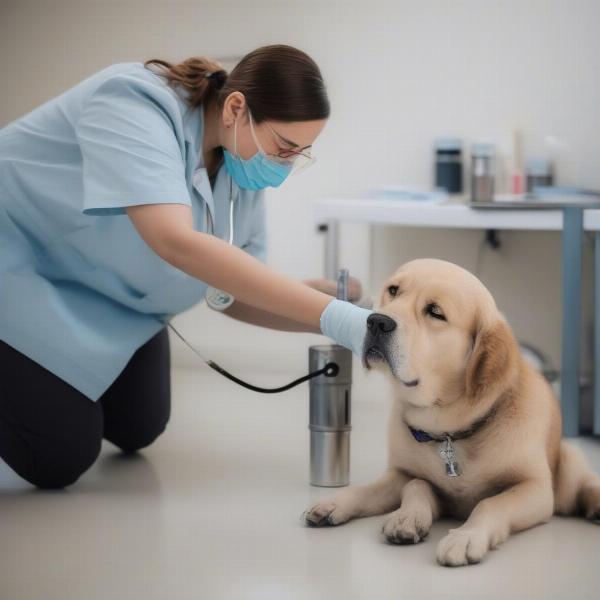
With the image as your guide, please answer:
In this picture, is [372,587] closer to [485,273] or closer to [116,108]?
[116,108]

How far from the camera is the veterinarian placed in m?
1.65

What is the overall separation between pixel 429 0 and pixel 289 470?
177 centimetres

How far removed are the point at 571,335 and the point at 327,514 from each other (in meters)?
1.10

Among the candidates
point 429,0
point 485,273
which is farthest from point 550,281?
point 429,0

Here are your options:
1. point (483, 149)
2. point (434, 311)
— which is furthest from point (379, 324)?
point (483, 149)

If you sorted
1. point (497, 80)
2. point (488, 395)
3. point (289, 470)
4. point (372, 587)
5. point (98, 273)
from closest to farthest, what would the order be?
point (372, 587) → point (488, 395) → point (98, 273) → point (289, 470) → point (497, 80)

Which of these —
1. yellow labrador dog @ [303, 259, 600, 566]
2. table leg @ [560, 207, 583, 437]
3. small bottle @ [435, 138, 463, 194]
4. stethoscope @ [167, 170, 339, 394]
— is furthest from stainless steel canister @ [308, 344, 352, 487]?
small bottle @ [435, 138, 463, 194]

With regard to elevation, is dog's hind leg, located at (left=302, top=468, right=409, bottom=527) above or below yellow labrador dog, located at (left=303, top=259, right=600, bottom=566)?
below

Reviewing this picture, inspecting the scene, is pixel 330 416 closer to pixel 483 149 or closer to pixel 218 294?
pixel 218 294

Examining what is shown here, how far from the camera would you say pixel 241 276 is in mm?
1622

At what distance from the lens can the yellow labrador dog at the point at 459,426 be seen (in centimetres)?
164

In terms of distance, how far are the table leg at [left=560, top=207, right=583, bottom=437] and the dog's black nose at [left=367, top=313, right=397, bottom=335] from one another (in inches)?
43.9

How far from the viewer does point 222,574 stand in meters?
1.59

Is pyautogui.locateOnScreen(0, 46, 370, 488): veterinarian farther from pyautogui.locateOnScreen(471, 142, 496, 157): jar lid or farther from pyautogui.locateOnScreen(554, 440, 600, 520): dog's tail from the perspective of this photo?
pyautogui.locateOnScreen(471, 142, 496, 157): jar lid
